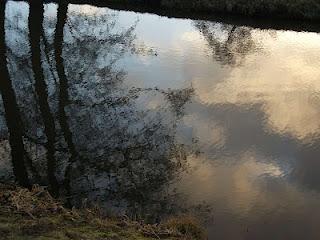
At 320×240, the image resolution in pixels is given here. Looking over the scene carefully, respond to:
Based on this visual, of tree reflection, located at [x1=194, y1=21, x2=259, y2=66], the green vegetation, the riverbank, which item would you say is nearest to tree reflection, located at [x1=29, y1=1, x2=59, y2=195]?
tree reflection, located at [x1=194, y1=21, x2=259, y2=66]

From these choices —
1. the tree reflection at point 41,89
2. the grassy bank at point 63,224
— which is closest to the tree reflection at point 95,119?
the tree reflection at point 41,89

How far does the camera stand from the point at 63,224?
969 cm

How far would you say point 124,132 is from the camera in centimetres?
1595

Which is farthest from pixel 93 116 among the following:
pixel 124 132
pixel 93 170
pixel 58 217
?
pixel 58 217

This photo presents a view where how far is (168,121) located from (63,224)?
25.6ft

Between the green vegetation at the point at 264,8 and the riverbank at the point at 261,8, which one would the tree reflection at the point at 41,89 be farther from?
the green vegetation at the point at 264,8

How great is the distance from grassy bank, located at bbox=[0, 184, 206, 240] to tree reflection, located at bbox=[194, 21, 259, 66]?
12.7 m

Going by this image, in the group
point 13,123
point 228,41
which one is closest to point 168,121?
point 13,123

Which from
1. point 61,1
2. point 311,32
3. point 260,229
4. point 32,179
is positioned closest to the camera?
point 260,229

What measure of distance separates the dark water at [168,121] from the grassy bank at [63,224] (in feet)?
4.07

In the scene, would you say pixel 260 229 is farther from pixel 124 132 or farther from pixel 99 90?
pixel 99 90

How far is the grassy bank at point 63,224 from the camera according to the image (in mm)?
9125

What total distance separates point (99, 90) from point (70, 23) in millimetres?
7801

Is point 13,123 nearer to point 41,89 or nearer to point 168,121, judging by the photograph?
point 41,89
